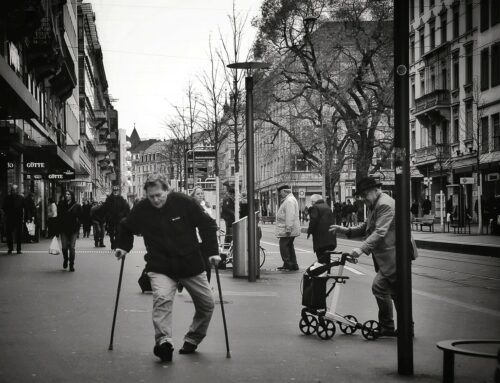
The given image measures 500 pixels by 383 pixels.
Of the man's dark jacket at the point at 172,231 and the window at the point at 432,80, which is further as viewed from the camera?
the window at the point at 432,80

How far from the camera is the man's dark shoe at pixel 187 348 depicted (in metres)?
8.34

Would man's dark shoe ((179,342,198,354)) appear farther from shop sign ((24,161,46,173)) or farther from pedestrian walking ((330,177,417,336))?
shop sign ((24,161,46,173))

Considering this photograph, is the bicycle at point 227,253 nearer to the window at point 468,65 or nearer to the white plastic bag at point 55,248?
the white plastic bag at point 55,248

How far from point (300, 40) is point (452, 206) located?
39.0ft

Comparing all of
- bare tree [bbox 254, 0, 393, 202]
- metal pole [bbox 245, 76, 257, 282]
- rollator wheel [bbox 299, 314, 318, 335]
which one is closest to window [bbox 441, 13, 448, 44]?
bare tree [bbox 254, 0, 393, 202]

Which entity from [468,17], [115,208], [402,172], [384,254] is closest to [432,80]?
[468,17]

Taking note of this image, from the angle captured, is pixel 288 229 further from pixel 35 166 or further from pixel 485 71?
pixel 485 71

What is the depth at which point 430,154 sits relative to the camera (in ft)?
180

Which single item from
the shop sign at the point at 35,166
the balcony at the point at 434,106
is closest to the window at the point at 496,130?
the balcony at the point at 434,106

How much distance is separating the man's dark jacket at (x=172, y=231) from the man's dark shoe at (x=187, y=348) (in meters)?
0.67

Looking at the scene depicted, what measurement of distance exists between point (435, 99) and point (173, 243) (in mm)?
45895

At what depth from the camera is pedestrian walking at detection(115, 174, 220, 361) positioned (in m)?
8.16

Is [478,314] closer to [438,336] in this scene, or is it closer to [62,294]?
[438,336]

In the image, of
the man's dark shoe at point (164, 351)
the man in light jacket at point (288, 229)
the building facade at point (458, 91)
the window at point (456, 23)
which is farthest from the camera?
the window at point (456, 23)
